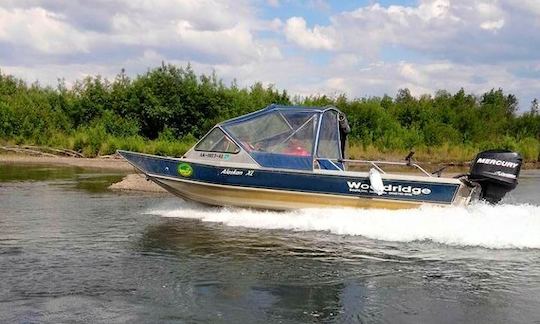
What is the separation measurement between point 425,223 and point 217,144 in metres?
4.55

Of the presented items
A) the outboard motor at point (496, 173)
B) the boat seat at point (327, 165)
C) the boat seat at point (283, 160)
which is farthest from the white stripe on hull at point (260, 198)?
the outboard motor at point (496, 173)

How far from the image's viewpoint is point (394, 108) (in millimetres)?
42812

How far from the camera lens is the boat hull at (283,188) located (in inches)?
447

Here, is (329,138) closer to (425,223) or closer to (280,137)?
(280,137)

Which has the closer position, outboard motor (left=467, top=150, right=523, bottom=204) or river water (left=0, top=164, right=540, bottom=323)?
river water (left=0, top=164, right=540, bottom=323)

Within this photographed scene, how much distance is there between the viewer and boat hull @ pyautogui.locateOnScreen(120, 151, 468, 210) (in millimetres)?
11359

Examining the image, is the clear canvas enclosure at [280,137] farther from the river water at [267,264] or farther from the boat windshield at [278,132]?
the river water at [267,264]

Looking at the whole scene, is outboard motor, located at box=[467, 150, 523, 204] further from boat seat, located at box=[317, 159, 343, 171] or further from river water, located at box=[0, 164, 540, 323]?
boat seat, located at box=[317, 159, 343, 171]

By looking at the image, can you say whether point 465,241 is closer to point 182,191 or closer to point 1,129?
point 182,191

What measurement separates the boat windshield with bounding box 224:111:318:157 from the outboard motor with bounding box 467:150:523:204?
10.6ft

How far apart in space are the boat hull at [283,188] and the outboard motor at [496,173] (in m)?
0.45

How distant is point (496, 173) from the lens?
36.8ft

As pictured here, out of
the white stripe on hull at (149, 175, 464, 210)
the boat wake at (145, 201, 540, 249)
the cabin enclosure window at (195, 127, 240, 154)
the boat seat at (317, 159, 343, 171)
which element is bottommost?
the boat wake at (145, 201, 540, 249)

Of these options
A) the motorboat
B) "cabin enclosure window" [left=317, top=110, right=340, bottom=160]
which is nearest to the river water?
the motorboat
